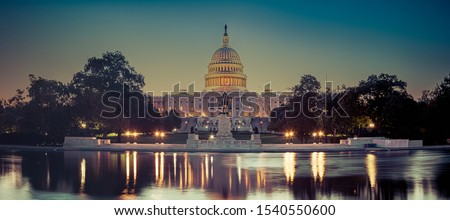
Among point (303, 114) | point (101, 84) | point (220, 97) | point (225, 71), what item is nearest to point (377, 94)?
point (303, 114)

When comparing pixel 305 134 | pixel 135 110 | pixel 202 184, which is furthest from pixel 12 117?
pixel 202 184

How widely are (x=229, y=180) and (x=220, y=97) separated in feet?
450

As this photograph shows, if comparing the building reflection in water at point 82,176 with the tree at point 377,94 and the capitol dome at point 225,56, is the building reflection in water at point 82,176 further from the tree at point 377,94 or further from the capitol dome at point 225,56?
the capitol dome at point 225,56

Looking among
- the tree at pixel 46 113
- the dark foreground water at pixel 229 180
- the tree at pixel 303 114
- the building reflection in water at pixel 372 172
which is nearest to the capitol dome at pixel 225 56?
the tree at pixel 303 114

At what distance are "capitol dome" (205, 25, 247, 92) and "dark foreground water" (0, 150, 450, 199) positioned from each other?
14118cm

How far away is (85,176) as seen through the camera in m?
33.1

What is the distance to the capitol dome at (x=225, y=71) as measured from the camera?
18250 cm

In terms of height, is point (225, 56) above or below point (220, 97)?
above

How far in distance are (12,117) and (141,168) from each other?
160 feet

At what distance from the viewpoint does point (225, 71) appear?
596 ft

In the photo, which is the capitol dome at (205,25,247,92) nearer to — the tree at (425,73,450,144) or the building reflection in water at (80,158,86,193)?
the tree at (425,73,450,144)

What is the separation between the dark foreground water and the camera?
25.5 meters

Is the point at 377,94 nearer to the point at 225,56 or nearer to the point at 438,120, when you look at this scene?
the point at 438,120
